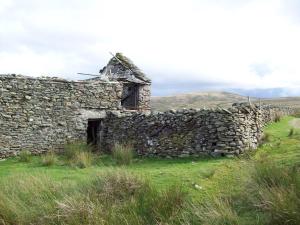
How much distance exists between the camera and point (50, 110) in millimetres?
15234

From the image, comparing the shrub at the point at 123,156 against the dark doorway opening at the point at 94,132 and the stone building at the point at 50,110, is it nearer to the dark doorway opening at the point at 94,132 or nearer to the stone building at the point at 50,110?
the stone building at the point at 50,110

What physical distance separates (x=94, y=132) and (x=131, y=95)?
288 centimetres

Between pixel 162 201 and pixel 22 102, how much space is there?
8947 millimetres

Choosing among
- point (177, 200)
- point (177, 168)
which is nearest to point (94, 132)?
point (177, 168)

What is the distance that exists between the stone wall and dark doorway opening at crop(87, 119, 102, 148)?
1.54 ft

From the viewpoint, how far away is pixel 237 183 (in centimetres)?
814

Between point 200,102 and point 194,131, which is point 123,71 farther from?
point 200,102

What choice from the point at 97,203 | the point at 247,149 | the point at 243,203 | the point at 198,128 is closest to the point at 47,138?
the point at 198,128

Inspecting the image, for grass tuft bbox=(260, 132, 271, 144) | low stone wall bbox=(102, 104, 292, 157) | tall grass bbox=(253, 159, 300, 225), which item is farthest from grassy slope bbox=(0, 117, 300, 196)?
tall grass bbox=(253, 159, 300, 225)

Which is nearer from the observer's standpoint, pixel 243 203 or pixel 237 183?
pixel 243 203

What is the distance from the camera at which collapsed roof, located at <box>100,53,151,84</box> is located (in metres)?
18.6

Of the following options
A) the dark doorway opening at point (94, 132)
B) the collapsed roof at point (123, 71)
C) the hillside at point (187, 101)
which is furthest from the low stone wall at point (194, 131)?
the hillside at point (187, 101)

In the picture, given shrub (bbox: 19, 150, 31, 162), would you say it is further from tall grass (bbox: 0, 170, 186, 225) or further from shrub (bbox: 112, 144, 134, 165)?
tall grass (bbox: 0, 170, 186, 225)

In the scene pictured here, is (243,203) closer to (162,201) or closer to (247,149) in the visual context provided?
(162,201)
